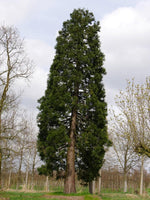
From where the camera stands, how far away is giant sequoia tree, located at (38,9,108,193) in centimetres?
1468

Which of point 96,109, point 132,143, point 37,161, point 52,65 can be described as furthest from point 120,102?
point 37,161

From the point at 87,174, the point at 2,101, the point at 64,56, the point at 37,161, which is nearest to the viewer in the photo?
the point at 2,101

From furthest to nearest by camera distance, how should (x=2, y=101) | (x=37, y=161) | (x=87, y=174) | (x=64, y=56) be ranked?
(x=37, y=161), (x=64, y=56), (x=87, y=174), (x=2, y=101)

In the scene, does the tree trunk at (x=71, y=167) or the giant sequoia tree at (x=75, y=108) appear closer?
the tree trunk at (x=71, y=167)

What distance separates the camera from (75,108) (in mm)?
15578

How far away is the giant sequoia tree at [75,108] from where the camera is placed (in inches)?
578

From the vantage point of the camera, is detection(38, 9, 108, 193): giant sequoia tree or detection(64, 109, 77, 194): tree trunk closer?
detection(64, 109, 77, 194): tree trunk

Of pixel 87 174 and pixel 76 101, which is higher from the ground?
pixel 76 101

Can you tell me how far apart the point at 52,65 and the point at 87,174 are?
331 inches

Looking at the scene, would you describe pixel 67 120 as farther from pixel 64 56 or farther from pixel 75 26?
pixel 75 26

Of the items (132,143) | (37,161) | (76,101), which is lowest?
(37,161)

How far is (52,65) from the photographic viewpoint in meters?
17.2

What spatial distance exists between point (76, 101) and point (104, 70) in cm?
356

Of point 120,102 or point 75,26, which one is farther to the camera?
point 75,26
